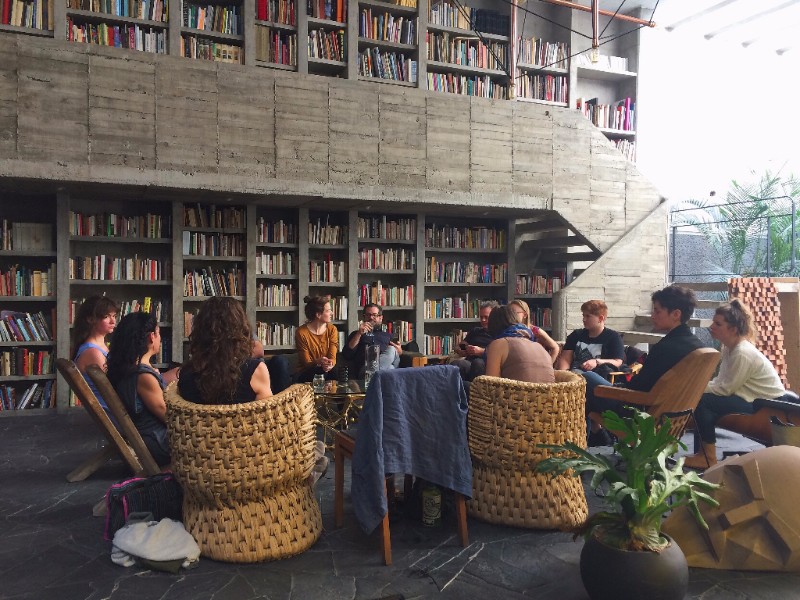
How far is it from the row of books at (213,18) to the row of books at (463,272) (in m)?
3.37

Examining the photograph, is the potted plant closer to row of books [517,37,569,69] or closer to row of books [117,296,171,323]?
row of books [117,296,171,323]

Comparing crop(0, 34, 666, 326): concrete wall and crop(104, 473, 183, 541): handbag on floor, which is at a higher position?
crop(0, 34, 666, 326): concrete wall

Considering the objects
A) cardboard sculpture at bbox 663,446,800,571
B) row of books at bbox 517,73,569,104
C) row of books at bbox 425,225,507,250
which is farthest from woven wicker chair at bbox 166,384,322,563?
row of books at bbox 517,73,569,104

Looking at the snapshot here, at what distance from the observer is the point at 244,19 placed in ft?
22.4

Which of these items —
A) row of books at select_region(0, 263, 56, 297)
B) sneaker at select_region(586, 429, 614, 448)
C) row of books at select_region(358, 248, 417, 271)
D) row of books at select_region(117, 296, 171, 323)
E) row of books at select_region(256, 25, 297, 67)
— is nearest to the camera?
sneaker at select_region(586, 429, 614, 448)

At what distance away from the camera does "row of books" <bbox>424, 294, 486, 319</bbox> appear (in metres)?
7.96

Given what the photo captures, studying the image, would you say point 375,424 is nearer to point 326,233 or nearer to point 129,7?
point 326,233

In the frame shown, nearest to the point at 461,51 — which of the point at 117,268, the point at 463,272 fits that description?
the point at 463,272

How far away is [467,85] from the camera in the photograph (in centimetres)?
799

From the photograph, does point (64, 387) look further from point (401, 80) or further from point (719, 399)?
point (719, 399)

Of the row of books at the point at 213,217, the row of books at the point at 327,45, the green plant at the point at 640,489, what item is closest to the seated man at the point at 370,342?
the row of books at the point at 213,217

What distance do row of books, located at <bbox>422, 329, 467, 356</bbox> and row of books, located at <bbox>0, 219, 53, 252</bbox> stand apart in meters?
4.19

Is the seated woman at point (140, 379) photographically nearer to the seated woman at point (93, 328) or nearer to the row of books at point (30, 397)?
the seated woman at point (93, 328)

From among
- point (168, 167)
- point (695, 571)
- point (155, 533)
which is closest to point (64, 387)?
point (168, 167)
